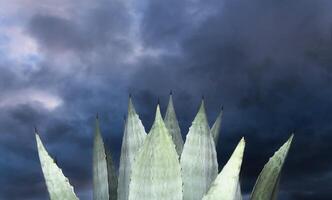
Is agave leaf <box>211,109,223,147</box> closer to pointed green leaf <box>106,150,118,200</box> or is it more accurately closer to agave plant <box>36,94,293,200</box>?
agave plant <box>36,94,293,200</box>

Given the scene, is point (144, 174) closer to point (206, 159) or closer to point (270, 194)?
point (206, 159)

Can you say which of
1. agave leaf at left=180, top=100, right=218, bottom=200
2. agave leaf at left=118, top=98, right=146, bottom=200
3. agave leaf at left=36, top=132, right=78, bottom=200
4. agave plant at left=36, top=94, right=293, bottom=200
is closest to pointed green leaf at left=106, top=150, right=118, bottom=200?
agave plant at left=36, top=94, right=293, bottom=200

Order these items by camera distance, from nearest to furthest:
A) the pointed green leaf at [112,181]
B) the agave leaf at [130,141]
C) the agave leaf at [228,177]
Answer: the agave leaf at [228,177] → the agave leaf at [130,141] → the pointed green leaf at [112,181]

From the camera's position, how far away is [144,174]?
304cm

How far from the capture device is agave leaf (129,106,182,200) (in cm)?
298

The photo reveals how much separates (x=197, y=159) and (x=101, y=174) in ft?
1.79

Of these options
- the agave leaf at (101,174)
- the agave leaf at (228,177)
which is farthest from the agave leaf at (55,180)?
the agave leaf at (228,177)

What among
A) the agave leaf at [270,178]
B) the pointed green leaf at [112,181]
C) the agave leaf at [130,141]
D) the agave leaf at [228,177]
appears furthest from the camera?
the pointed green leaf at [112,181]

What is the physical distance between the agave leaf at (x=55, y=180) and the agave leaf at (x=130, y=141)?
26 centimetres

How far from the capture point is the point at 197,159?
323cm

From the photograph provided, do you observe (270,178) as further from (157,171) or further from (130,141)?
(130,141)

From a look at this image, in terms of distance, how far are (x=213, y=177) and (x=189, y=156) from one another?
6.1 inches

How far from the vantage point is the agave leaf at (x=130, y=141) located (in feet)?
11.1

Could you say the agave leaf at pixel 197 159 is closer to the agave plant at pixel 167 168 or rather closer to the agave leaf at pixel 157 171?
the agave plant at pixel 167 168
